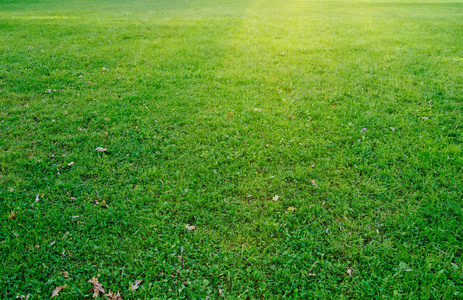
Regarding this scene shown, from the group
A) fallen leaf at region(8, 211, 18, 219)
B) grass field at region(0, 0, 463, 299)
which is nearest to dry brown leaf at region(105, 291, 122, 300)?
grass field at region(0, 0, 463, 299)

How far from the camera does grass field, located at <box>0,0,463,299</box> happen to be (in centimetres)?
329

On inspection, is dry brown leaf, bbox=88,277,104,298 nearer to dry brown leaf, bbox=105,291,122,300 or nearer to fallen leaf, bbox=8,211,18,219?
dry brown leaf, bbox=105,291,122,300

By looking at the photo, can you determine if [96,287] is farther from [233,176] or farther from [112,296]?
[233,176]

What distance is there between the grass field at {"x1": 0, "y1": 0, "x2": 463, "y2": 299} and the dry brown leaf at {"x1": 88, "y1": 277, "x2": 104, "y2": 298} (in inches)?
2.2

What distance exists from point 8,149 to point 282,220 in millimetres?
5123

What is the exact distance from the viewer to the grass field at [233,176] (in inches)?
129

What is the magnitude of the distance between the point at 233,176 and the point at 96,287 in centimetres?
244

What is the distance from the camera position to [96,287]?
3.16m

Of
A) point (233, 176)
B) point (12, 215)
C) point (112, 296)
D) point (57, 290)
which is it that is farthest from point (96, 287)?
point (233, 176)

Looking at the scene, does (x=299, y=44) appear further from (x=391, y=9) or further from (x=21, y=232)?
(x=391, y=9)

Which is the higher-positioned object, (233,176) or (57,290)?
(233,176)

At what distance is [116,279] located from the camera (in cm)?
325

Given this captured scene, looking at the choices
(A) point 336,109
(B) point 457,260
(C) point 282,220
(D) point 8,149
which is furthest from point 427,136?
(D) point 8,149

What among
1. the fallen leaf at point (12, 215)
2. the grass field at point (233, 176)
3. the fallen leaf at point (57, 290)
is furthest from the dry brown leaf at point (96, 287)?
the fallen leaf at point (12, 215)
